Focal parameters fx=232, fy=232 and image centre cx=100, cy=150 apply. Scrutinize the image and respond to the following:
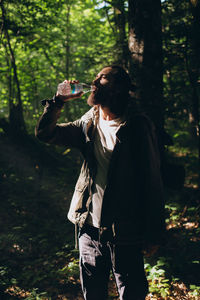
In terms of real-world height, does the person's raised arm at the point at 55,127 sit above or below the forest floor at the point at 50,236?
above

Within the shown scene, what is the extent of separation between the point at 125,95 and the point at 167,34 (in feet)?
13.6

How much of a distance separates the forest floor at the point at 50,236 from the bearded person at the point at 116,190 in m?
1.69

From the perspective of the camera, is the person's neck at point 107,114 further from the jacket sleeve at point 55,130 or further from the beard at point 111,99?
the jacket sleeve at point 55,130

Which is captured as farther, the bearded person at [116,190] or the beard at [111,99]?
the beard at [111,99]

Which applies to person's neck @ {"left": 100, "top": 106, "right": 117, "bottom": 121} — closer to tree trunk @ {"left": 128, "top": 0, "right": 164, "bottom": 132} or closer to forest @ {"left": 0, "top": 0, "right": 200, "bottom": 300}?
forest @ {"left": 0, "top": 0, "right": 200, "bottom": 300}

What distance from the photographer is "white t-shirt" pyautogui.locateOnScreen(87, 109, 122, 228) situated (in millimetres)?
2232

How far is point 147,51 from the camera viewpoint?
13.4 ft

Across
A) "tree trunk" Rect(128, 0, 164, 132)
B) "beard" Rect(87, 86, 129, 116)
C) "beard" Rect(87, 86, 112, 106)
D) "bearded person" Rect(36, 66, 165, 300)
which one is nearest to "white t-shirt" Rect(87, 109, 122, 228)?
"bearded person" Rect(36, 66, 165, 300)

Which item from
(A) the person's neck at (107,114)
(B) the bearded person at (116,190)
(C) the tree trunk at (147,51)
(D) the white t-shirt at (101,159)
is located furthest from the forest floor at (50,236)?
(A) the person's neck at (107,114)

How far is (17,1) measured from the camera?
22.8ft

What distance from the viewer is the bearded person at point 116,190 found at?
6.79 ft

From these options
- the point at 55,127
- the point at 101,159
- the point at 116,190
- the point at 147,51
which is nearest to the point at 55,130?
the point at 55,127

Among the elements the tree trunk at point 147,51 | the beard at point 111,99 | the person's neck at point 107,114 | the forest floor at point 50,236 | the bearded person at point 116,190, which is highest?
the tree trunk at point 147,51

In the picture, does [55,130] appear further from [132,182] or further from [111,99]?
[132,182]
